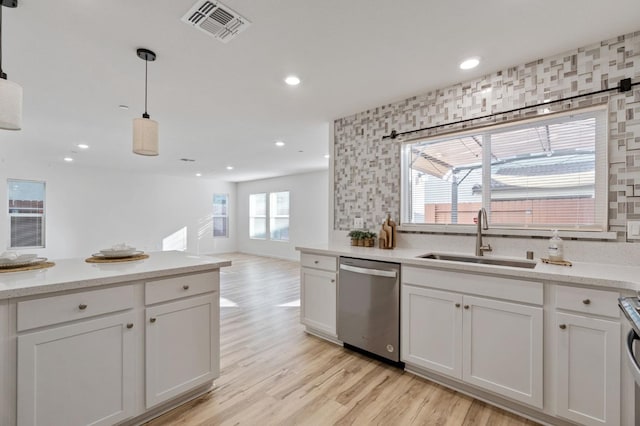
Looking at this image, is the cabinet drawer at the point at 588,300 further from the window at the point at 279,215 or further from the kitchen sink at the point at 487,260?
the window at the point at 279,215

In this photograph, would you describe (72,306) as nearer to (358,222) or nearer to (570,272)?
(358,222)

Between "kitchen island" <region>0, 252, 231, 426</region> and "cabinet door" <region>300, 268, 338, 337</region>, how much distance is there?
1120 mm

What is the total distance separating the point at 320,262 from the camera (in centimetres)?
287

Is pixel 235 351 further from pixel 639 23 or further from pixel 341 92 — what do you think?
pixel 639 23

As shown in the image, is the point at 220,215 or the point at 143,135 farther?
the point at 220,215

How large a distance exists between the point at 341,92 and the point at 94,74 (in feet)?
6.97

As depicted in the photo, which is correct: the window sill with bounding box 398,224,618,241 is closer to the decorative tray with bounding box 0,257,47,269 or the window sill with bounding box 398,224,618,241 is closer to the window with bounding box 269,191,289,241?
the decorative tray with bounding box 0,257,47,269

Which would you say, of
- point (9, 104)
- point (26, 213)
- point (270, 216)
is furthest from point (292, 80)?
point (26, 213)

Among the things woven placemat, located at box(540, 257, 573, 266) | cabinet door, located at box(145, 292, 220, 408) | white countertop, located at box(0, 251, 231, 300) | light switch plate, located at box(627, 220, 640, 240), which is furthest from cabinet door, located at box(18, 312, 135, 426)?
light switch plate, located at box(627, 220, 640, 240)

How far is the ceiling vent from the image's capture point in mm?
1646

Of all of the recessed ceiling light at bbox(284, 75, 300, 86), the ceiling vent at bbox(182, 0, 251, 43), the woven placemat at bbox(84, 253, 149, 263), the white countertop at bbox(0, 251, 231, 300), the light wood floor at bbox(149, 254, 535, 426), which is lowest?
the light wood floor at bbox(149, 254, 535, 426)

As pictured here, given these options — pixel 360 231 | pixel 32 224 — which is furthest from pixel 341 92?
pixel 32 224

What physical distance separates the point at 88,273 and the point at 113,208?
705 centimetres

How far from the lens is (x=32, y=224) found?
6.31 meters
